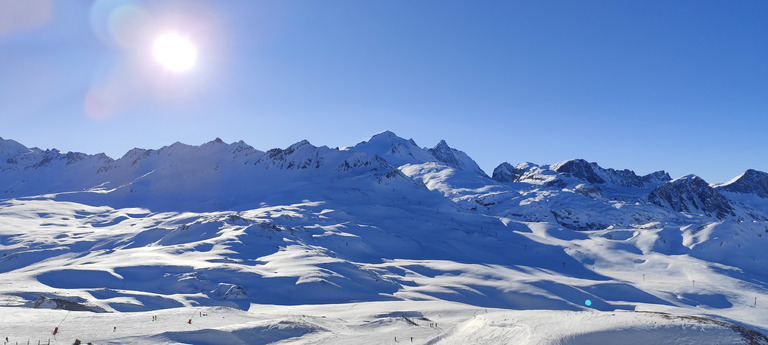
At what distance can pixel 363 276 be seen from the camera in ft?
268

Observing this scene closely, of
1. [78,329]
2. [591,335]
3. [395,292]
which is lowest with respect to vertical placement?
[395,292]

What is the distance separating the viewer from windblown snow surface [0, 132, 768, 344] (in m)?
23.3

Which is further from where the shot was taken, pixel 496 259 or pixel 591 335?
pixel 496 259

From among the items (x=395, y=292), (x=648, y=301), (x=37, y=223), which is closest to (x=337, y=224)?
(x=395, y=292)

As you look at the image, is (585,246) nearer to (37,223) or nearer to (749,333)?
(749,333)

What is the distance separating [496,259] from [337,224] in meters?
45.4

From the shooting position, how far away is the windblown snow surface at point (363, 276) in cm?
2328

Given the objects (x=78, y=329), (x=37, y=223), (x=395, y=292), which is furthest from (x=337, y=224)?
(x=78, y=329)

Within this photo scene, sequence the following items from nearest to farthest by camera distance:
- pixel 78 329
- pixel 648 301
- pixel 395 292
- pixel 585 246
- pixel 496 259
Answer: pixel 78 329
pixel 395 292
pixel 648 301
pixel 496 259
pixel 585 246

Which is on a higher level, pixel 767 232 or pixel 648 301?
pixel 767 232

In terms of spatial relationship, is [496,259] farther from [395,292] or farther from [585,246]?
[395,292]

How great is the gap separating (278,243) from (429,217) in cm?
6555

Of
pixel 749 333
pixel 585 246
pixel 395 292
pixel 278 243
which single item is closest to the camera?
pixel 749 333

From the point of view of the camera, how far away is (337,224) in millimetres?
141000
